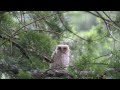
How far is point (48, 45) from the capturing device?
332 cm

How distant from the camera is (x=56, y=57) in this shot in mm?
4297

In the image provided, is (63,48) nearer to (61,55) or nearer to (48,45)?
(61,55)

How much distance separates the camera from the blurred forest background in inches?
101

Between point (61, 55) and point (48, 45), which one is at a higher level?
point (48, 45)

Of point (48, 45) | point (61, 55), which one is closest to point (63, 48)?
point (61, 55)

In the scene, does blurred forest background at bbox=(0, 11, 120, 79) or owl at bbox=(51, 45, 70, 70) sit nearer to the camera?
blurred forest background at bbox=(0, 11, 120, 79)

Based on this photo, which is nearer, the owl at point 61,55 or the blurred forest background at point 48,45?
the blurred forest background at point 48,45

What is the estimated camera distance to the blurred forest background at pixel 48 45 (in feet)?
8.45

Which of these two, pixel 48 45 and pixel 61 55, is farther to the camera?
pixel 61 55
